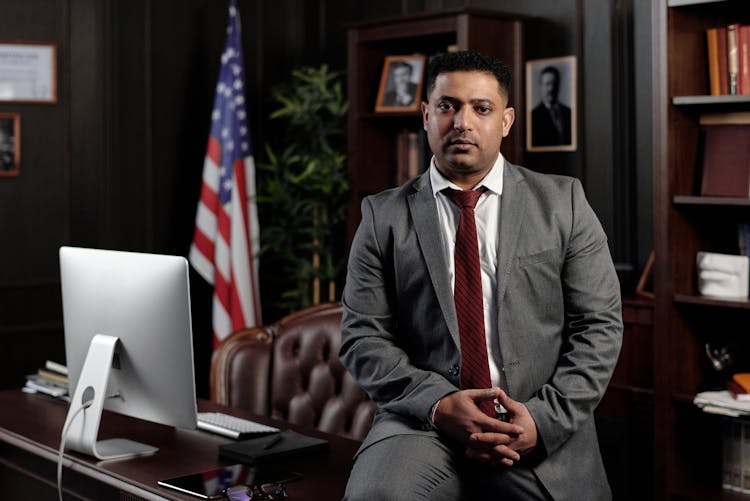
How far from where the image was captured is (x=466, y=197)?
2326 mm

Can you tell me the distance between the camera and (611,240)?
4.16 meters

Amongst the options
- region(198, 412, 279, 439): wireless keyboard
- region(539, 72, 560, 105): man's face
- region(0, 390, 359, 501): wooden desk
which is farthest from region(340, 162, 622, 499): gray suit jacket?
region(539, 72, 560, 105): man's face

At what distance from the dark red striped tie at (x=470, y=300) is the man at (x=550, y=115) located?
6.79 ft

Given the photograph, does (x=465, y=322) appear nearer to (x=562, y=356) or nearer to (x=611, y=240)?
(x=562, y=356)

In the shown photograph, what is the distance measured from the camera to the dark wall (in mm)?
4168

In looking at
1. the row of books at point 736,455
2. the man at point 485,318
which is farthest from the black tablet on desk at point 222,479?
the row of books at point 736,455

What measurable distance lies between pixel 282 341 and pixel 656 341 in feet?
4.48

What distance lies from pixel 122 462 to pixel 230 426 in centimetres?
35

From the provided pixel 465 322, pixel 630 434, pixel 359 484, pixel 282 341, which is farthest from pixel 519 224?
pixel 630 434

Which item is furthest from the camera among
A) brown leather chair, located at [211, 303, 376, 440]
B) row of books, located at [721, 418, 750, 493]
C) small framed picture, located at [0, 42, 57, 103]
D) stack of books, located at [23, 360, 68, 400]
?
small framed picture, located at [0, 42, 57, 103]

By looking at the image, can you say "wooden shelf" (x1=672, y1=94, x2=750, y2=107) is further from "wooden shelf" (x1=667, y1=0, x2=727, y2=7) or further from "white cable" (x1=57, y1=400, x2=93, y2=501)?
"white cable" (x1=57, y1=400, x2=93, y2=501)

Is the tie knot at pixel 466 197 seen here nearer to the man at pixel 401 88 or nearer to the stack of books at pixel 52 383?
the stack of books at pixel 52 383

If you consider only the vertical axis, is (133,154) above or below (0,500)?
above

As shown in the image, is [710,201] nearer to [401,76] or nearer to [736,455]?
[736,455]
